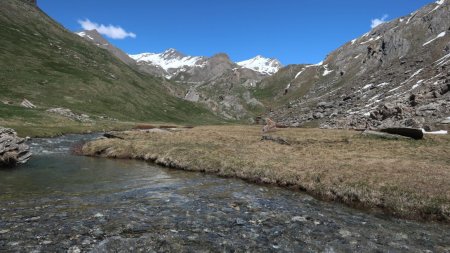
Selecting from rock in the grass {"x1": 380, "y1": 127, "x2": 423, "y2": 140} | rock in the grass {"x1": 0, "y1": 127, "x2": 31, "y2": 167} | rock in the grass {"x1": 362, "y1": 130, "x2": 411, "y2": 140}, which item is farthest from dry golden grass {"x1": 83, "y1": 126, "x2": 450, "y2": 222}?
rock in the grass {"x1": 0, "y1": 127, "x2": 31, "y2": 167}

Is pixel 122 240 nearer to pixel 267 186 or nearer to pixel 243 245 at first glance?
pixel 243 245

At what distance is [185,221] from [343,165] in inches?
681

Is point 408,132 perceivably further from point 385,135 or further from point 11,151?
point 11,151

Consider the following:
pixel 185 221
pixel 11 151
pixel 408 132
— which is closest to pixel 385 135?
pixel 408 132

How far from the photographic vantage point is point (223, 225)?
1839 cm

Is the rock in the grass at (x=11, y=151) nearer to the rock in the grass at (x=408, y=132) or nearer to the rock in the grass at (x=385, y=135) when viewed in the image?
the rock in the grass at (x=385, y=135)

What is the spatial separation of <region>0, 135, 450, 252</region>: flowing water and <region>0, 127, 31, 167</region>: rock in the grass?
7641mm

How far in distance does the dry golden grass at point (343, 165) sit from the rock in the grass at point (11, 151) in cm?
1095

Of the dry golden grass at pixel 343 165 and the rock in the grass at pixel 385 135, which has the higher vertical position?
the rock in the grass at pixel 385 135

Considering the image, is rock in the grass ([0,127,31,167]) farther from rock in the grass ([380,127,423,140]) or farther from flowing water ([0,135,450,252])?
rock in the grass ([380,127,423,140])

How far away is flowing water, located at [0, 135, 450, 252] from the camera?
15570 mm

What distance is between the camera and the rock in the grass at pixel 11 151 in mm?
36119

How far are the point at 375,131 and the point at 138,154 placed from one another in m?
32.5

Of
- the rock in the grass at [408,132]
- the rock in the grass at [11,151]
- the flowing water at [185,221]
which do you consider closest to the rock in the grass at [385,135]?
the rock in the grass at [408,132]
